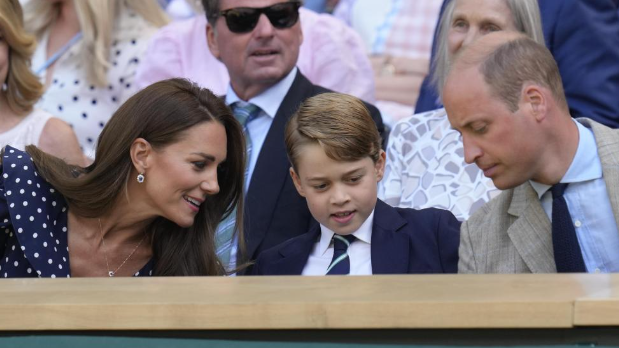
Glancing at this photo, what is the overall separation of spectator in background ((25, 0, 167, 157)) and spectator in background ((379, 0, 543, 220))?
158cm

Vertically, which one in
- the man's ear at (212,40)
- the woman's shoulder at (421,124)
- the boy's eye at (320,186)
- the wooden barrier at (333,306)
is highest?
the wooden barrier at (333,306)

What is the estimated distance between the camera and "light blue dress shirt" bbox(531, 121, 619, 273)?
2.61 m

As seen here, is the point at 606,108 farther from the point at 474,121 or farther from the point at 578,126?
the point at 474,121

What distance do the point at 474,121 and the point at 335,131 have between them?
619mm

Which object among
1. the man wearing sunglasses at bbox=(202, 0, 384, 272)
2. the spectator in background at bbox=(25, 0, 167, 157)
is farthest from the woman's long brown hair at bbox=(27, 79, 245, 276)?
the spectator in background at bbox=(25, 0, 167, 157)

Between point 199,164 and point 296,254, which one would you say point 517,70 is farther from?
point 199,164

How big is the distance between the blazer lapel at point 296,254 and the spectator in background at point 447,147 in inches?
24.0

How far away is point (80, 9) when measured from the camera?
4820mm

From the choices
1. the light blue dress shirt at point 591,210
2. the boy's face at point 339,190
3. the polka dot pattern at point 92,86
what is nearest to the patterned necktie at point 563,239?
the light blue dress shirt at point 591,210

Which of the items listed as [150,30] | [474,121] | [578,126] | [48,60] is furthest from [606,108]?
[48,60]

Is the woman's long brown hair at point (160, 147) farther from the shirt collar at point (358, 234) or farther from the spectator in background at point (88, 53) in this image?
the spectator in background at point (88, 53)

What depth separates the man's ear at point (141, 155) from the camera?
3.16m

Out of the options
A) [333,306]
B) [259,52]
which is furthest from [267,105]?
[333,306]

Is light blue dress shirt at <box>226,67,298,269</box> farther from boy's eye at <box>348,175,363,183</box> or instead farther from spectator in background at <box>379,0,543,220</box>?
boy's eye at <box>348,175,363,183</box>
